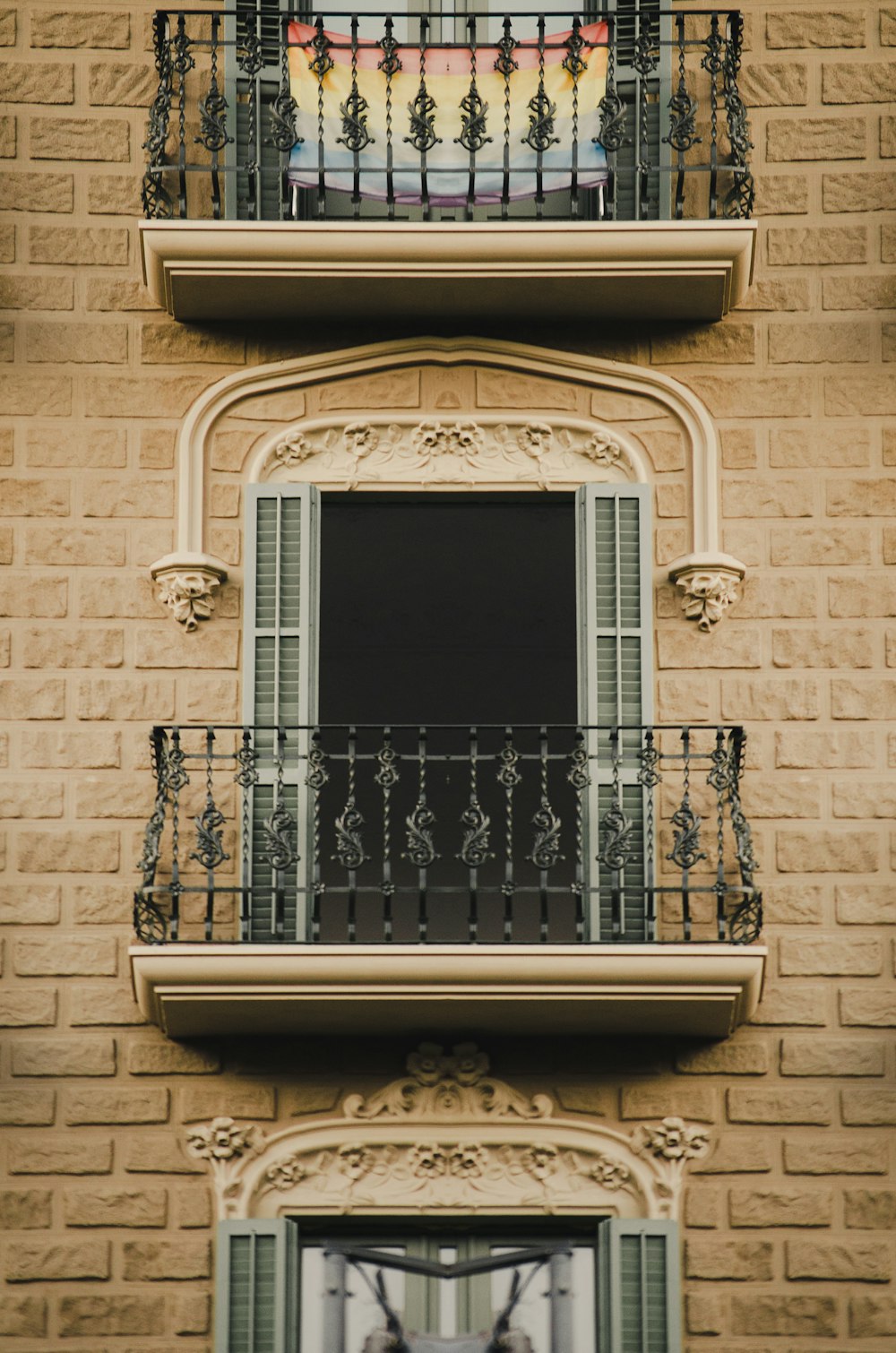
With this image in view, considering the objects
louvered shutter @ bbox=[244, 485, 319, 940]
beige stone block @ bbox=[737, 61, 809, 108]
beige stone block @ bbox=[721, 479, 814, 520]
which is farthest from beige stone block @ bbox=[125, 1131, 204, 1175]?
beige stone block @ bbox=[737, 61, 809, 108]

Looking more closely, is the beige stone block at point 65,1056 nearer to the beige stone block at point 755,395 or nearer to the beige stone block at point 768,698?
the beige stone block at point 768,698

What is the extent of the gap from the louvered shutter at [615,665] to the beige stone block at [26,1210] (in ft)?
9.70

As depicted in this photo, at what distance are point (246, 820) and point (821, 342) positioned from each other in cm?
398

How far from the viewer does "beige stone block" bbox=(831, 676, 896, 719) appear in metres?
12.2

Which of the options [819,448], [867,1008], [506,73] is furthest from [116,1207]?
[506,73]

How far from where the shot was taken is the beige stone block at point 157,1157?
38.2 feet

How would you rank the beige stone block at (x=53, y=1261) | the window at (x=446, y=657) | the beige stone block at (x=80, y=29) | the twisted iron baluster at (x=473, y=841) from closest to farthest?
1. the beige stone block at (x=53, y=1261)
2. the twisted iron baluster at (x=473, y=841)
3. the window at (x=446, y=657)
4. the beige stone block at (x=80, y=29)

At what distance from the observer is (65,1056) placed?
11.8 m

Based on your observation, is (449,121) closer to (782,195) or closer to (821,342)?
(782,195)

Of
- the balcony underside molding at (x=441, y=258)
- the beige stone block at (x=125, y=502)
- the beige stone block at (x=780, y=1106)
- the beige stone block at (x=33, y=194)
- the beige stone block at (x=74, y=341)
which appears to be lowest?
the beige stone block at (x=780, y=1106)

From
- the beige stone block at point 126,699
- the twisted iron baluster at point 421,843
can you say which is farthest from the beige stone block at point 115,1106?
the beige stone block at point 126,699

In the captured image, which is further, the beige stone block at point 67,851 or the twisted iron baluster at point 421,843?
the beige stone block at point 67,851

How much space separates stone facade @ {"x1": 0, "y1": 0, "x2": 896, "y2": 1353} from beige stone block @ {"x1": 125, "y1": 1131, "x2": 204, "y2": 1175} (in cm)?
2

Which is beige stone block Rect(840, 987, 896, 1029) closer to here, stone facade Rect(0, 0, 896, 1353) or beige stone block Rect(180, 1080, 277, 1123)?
stone facade Rect(0, 0, 896, 1353)
